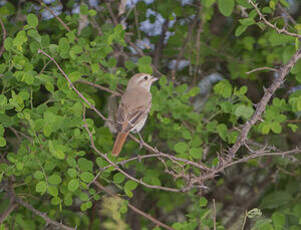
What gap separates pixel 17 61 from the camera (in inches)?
123

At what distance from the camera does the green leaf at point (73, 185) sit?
3.19 metres

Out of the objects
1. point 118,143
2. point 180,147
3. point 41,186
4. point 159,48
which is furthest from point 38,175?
point 159,48

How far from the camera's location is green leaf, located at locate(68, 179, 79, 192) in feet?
10.5

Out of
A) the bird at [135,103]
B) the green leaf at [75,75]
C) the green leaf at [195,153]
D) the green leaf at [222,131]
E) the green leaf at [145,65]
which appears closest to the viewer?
the green leaf at [75,75]

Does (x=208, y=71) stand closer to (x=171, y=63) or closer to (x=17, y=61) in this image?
(x=171, y=63)

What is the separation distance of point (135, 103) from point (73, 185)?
153cm

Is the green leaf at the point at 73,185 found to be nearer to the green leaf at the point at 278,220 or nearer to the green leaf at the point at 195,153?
the green leaf at the point at 195,153

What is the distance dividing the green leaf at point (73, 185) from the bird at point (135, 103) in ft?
3.32

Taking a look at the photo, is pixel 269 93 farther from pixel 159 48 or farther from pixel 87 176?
pixel 159 48

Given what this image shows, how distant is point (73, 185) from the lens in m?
3.21

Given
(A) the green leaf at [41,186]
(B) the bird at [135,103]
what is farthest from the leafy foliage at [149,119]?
(B) the bird at [135,103]

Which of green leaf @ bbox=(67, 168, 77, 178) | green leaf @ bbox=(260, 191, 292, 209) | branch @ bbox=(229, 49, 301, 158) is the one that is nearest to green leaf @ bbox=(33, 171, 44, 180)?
green leaf @ bbox=(67, 168, 77, 178)

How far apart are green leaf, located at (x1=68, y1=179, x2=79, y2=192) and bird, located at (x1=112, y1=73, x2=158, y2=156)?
3.32ft

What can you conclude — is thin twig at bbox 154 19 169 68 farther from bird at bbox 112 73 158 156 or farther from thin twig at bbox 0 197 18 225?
thin twig at bbox 0 197 18 225
